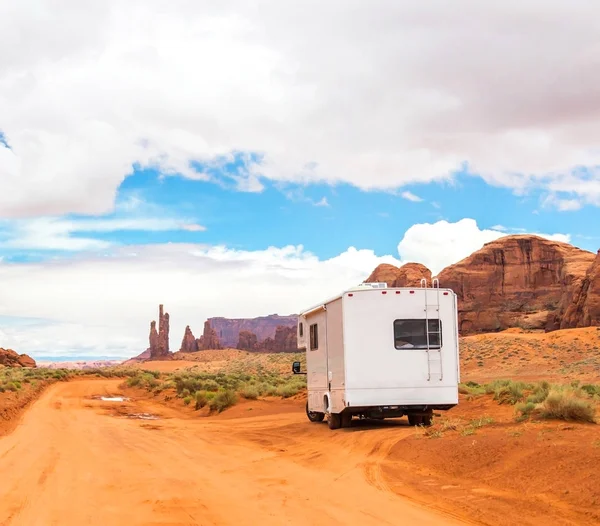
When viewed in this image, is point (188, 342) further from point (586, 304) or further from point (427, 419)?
point (427, 419)

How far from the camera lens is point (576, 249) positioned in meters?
117

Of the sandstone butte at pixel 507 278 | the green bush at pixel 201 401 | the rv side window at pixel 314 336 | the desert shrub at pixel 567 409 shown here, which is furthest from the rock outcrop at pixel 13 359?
the desert shrub at pixel 567 409

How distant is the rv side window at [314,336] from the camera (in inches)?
675

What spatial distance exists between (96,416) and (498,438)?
16.1 meters

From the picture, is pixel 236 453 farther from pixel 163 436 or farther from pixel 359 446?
pixel 163 436

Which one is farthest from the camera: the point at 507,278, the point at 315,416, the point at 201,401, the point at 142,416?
the point at 507,278

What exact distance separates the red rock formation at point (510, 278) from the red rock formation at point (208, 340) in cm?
5546

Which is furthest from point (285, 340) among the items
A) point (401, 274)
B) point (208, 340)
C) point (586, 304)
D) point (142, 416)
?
point (142, 416)

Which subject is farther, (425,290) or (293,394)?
(293,394)

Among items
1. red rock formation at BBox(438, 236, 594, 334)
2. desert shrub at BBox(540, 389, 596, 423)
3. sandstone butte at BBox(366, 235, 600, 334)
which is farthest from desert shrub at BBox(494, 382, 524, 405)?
red rock formation at BBox(438, 236, 594, 334)

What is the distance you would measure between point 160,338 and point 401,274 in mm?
60146

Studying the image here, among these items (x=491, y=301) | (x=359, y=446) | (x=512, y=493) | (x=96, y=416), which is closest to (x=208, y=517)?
(x=512, y=493)

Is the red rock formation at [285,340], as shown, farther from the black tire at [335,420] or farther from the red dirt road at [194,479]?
the red dirt road at [194,479]

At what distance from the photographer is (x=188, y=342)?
506 feet
